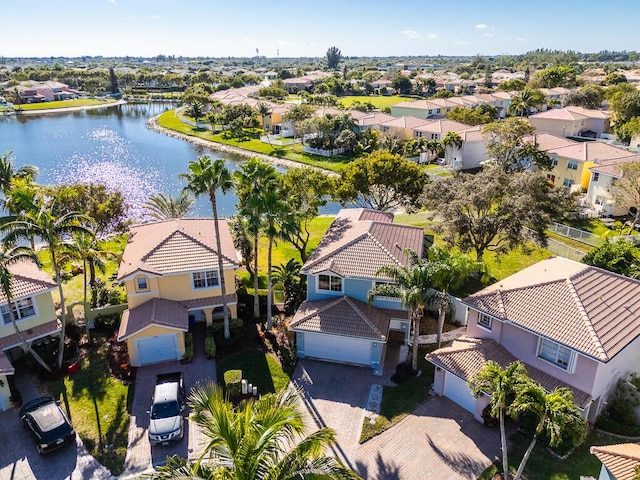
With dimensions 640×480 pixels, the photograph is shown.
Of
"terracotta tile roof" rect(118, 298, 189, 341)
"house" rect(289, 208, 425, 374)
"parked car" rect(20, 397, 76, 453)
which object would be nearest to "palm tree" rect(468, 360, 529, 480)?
"house" rect(289, 208, 425, 374)

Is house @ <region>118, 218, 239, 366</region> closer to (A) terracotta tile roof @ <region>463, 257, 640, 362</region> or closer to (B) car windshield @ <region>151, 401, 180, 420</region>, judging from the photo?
(B) car windshield @ <region>151, 401, 180, 420</region>

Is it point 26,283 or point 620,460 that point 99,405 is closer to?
point 26,283

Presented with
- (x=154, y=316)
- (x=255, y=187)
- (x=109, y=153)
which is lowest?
(x=154, y=316)

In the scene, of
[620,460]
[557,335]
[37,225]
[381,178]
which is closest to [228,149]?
[381,178]

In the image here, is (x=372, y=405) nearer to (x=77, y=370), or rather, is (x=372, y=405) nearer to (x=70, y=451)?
(x=70, y=451)

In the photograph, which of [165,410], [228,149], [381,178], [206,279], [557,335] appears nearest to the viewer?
[557,335]
